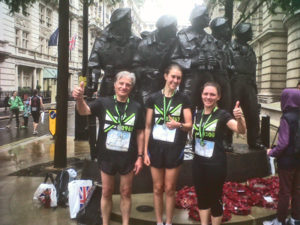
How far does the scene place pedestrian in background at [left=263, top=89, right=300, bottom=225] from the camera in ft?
12.8

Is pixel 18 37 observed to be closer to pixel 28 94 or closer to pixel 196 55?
pixel 28 94

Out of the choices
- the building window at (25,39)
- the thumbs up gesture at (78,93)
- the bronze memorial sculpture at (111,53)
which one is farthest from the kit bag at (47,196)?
the building window at (25,39)

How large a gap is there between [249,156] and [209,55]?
1902 mm

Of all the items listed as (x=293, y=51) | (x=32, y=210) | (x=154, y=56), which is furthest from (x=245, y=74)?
(x=293, y=51)

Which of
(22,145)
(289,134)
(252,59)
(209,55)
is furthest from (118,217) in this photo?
(22,145)

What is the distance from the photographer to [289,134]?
12.8 feet

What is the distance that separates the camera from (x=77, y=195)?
14.9ft

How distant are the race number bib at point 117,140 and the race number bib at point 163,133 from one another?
0.32m

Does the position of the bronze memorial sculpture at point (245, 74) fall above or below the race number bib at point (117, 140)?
above

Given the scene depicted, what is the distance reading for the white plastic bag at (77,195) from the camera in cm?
451

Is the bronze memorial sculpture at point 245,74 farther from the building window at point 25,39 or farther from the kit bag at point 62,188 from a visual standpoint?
the building window at point 25,39

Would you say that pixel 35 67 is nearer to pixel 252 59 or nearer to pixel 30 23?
pixel 30 23

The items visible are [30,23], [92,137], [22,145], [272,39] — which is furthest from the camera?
[30,23]

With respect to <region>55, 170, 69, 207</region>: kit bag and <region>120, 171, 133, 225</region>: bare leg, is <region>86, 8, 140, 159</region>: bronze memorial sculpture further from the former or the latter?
<region>120, 171, 133, 225</region>: bare leg
